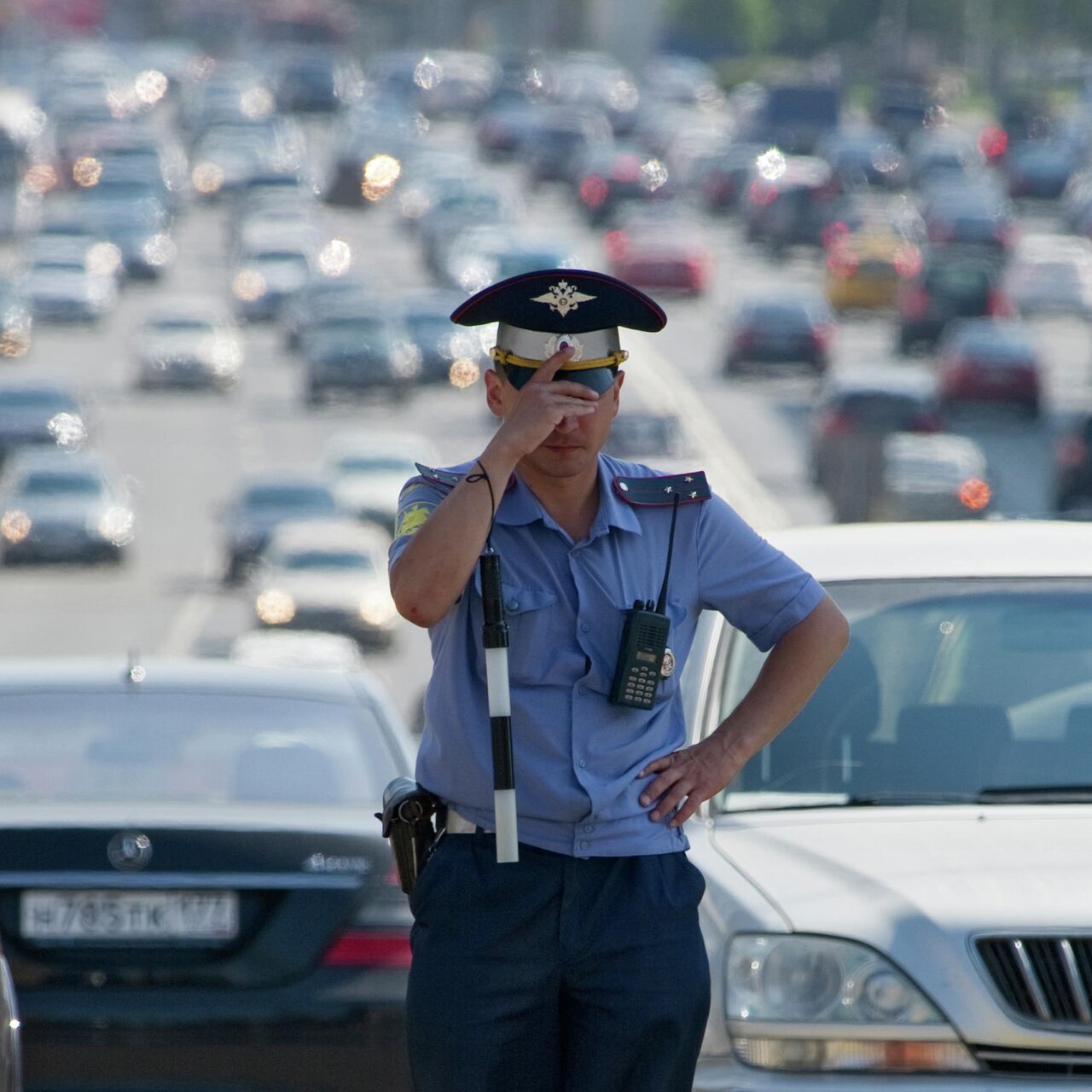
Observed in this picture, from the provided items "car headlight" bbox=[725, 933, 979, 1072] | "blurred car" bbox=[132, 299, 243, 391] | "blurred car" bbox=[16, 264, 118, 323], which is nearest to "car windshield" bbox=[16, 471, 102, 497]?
"blurred car" bbox=[132, 299, 243, 391]

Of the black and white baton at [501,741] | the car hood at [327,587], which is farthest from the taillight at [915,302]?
the black and white baton at [501,741]

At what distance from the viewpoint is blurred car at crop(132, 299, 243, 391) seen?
166ft

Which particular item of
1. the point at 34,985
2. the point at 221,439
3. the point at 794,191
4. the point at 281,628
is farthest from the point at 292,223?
the point at 34,985

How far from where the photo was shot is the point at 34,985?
5395 millimetres

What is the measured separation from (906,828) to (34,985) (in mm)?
1805

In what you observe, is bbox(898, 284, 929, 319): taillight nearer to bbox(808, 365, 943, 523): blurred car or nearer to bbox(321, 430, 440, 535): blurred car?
bbox(808, 365, 943, 523): blurred car

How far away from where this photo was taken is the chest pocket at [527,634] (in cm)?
384

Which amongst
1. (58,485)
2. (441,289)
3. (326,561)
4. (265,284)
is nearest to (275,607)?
(326,561)

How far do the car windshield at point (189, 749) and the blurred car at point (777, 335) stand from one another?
43.5m

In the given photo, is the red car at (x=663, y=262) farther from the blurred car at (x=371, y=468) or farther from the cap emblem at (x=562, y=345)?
the cap emblem at (x=562, y=345)

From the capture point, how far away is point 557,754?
3832 mm

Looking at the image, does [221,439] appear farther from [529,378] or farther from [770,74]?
[770,74]

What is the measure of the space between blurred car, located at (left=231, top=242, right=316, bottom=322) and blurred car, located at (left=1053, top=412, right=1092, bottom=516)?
26.9 m

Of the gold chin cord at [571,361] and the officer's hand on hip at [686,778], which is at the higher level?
the gold chin cord at [571,361]
